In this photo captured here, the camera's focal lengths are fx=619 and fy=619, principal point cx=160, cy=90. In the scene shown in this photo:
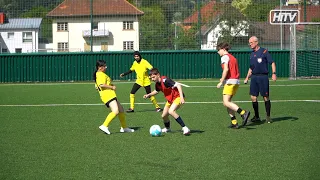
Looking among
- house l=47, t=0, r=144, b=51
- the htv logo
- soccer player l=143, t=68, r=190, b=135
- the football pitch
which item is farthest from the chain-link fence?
soccer player l=143, t=68, r=190, b=135

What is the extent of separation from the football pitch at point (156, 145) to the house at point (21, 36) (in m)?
12.6

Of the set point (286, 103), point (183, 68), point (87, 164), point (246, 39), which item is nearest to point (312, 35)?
point (246, 39)

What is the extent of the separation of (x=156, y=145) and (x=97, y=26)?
21261 mm

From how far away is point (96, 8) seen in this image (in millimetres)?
31688

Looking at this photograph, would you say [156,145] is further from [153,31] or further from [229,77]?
[153,31]

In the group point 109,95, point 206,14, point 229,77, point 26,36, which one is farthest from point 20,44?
point 229,77

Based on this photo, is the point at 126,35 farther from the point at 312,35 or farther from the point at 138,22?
the point at 312,35

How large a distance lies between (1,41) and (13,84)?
254 cm

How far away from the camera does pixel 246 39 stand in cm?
3119

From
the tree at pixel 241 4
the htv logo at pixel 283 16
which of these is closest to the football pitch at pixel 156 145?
the htv logo at pixel 283 16

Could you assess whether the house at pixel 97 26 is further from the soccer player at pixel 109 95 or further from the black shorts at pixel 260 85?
the soccer player at pixel 109 95

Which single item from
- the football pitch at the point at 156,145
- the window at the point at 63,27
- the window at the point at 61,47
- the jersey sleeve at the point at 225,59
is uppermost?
the window at the point at 63,27

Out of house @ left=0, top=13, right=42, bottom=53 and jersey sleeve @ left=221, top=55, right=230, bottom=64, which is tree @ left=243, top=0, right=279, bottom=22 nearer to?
house @ left=0, top=13, right=42, bottom=53

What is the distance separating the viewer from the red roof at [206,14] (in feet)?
103
